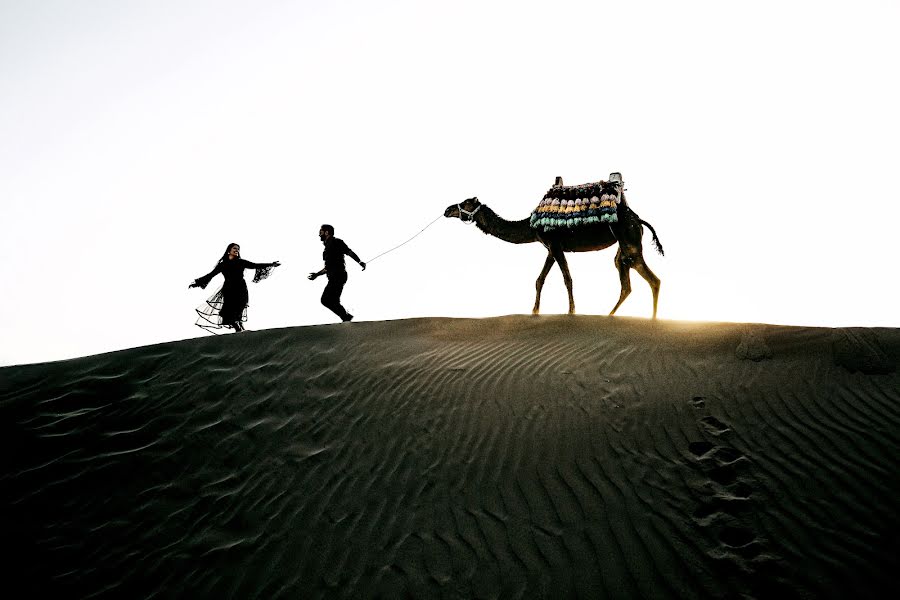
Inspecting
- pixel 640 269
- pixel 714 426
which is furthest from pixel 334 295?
pixel 714 426

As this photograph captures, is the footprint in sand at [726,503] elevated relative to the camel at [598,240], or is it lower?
lower

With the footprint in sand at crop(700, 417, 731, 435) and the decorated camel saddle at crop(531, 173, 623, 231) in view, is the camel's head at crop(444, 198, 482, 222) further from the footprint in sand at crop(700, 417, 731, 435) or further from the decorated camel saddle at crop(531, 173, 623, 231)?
the footprint in sand at crop(700, 417, 731, 435)

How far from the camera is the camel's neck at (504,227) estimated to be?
36.5 feet

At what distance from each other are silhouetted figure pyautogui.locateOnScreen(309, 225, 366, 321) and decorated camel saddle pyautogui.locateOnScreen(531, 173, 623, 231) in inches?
137

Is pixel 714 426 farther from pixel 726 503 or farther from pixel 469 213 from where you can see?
pixel 469 213

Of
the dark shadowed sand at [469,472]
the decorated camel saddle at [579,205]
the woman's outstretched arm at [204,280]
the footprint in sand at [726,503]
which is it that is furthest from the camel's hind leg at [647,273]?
the woman's outstretched arm at [204,280]

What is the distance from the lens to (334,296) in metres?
10.8


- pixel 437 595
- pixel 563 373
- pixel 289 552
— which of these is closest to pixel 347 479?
pixel 289 552

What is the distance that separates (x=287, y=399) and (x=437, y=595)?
11.4ft

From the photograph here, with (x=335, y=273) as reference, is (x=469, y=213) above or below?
above

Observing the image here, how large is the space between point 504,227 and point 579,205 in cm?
175

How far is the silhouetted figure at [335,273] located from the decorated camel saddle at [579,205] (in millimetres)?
3478

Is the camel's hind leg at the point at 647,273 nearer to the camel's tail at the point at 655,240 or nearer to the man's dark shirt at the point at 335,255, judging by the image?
the camel's tail at the point at 655,240

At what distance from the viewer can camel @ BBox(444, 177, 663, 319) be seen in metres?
9.98
